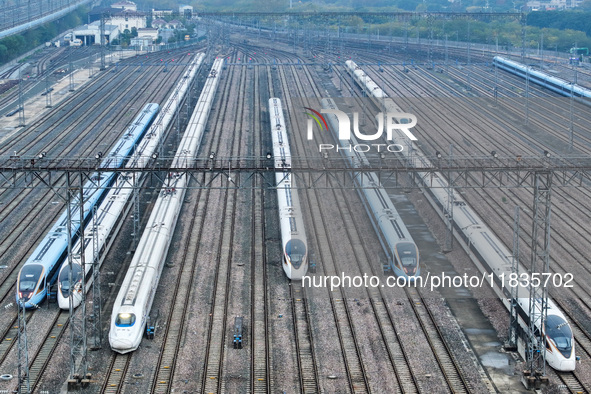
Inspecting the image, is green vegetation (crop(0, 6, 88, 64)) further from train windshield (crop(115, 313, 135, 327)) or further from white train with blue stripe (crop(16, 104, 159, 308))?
train windshield (crop(115, 313, 135, 327))

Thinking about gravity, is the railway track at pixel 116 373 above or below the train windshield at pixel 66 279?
below

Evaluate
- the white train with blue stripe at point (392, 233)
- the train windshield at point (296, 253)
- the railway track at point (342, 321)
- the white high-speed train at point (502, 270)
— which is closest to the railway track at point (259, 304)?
the railway track at point (342, 321)

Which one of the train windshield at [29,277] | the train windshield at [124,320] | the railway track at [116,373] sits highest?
the train windshield at [29,277]

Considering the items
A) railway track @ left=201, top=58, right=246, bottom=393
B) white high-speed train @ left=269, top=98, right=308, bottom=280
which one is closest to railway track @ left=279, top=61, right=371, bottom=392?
white high-speed train @ left=269, top=98, right=308, bottom=280

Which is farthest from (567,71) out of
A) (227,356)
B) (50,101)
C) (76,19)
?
(76,19)

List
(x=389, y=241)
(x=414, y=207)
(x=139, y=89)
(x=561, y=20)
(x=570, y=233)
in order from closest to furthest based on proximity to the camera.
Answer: (x=389, y=241) → (x=570, y=233) → (x=414, y=207) → (x=139, y=89) → (x=561, y=20)

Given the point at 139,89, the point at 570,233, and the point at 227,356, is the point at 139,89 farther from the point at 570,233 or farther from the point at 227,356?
the point at 227,356

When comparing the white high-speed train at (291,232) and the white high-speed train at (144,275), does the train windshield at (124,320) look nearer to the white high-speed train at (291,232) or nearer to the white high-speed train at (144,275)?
the white high-speed train at (144,275)
